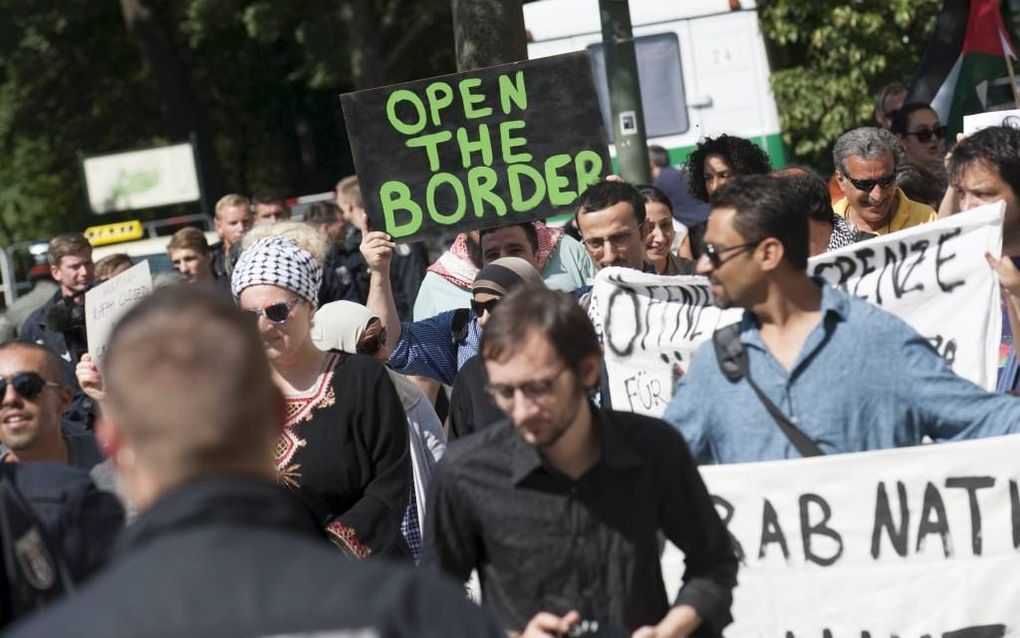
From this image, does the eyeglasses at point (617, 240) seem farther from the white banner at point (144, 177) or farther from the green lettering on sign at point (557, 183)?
the white banner at point (144, 177)

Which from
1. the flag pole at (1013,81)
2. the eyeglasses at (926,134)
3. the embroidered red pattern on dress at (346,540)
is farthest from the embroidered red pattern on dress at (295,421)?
the flag pole at (1013,81)

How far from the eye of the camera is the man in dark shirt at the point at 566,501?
3748 mm

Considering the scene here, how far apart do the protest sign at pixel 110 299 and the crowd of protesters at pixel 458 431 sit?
1.20 ft

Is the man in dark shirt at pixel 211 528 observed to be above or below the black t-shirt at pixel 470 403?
above

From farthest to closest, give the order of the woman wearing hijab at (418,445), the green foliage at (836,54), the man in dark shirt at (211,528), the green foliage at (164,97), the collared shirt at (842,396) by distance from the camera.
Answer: the green foliage at (164,97)
the green foliage at (836,54)
the woman wearing hijab at (418,445)
the collared shirt at (842,396)
the man in dark shirt at (211,528)

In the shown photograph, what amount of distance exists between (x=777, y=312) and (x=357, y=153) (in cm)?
309

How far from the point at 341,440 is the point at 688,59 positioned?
1117cm

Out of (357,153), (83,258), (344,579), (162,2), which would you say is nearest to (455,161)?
(357,153)

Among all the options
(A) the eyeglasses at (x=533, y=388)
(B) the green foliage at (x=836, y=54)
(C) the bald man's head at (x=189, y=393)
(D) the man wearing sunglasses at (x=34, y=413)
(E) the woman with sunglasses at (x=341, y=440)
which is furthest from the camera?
(B) the green foliage at (x=836, y=54)

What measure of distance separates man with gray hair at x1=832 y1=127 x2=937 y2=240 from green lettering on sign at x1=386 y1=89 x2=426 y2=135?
1750 mm

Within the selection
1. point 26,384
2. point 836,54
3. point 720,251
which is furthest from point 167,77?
point 720,251

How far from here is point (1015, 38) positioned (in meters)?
22.0

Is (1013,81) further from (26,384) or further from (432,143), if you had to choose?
(26,384)

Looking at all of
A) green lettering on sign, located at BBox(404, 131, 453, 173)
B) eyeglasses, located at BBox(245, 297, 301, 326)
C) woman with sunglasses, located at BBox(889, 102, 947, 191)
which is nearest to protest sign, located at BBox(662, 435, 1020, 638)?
eyeglasses, located at BBox(245, 297, 301, 326)
